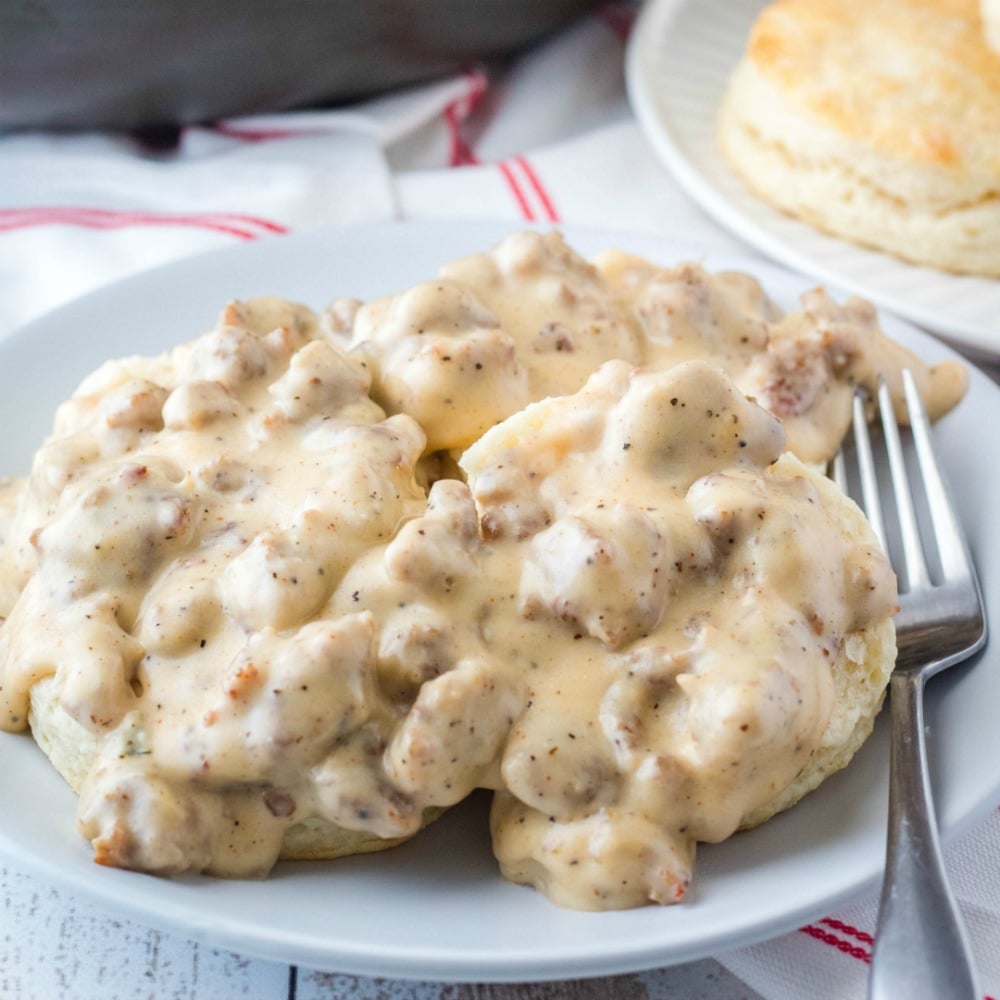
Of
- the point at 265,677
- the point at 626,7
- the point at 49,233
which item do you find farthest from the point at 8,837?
the point at 626,7

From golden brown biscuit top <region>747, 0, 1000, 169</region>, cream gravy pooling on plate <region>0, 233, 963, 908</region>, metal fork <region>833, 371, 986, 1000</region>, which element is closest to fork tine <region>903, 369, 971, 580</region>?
metal fork <region>833, 371, 986, 1000</region>

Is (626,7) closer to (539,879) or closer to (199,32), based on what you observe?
(199,32)

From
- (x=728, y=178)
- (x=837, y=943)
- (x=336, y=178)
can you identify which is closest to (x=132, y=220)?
(x=336, y=178)

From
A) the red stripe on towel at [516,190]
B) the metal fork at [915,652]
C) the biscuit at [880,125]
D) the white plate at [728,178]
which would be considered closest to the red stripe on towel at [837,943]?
the metal fork at [915,652]

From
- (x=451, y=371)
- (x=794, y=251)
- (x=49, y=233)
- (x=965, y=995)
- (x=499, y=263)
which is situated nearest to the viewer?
(x=965, y=995)

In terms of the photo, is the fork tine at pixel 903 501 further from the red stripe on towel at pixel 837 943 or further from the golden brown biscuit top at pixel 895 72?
the golden brown biscuit top at pixel 895 72
